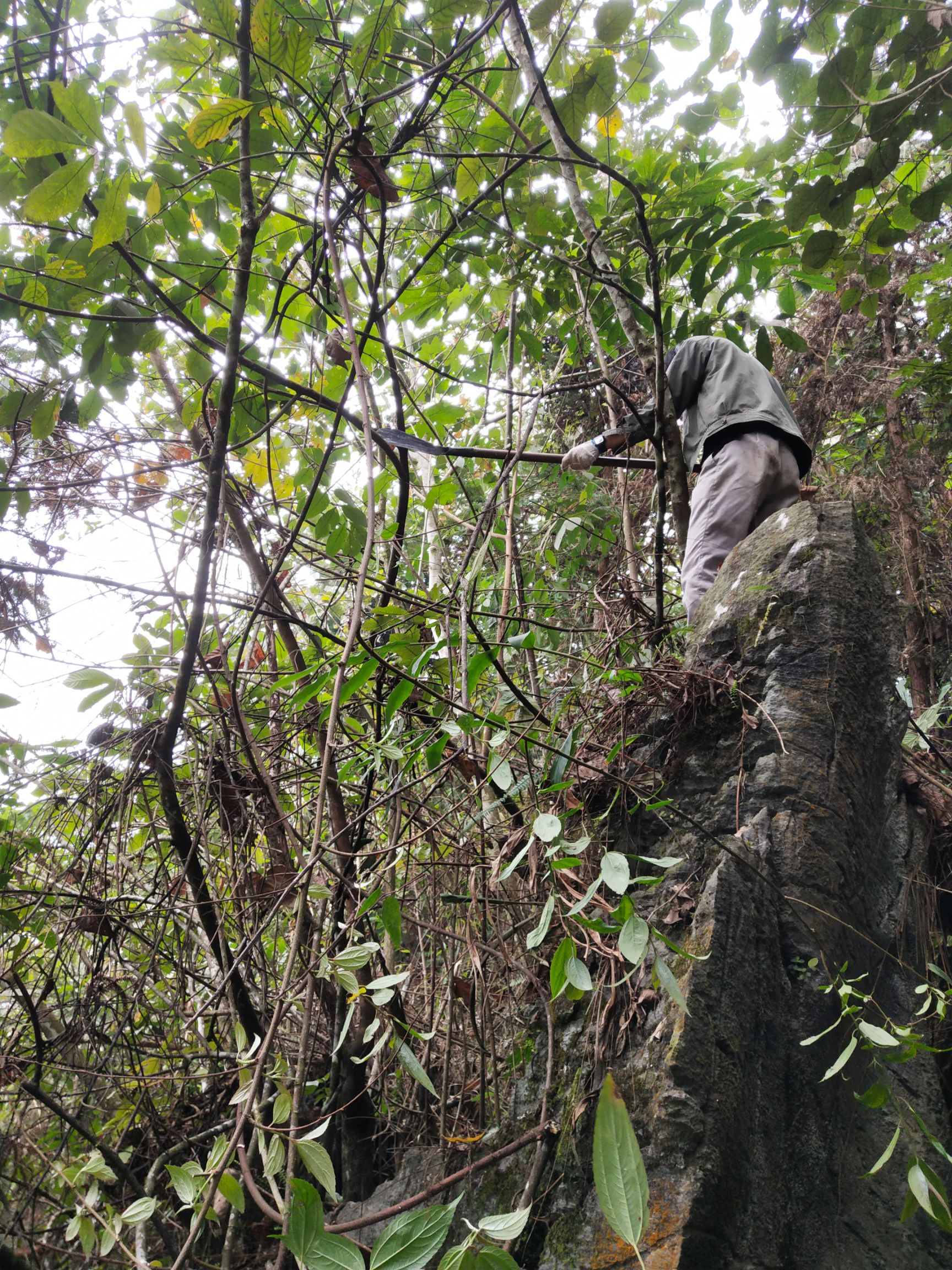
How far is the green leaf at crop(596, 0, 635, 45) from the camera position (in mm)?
1985

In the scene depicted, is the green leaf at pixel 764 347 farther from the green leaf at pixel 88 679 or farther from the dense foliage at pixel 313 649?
the green leaf at pixel 88 679

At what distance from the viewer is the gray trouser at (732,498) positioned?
9.51ft

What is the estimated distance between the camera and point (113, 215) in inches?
54.2

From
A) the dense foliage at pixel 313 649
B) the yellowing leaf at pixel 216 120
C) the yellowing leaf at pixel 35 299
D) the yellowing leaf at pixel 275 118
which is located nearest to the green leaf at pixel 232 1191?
the dense foliage at pixel 313 649

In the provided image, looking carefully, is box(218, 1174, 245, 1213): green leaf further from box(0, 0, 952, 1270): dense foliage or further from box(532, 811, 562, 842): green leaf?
box(532, 811, 562, 842): green leaf

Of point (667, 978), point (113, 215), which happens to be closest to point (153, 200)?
point (113, 215)

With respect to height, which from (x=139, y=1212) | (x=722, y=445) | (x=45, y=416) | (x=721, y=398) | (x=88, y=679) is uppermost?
(x=721, y=398)

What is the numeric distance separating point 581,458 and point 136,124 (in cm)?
201

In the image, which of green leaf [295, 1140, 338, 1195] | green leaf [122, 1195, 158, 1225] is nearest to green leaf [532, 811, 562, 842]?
green leaf [295, 1140, 338, 1195]

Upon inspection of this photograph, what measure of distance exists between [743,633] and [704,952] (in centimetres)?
88

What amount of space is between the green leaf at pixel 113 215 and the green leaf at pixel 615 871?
136 centimetres

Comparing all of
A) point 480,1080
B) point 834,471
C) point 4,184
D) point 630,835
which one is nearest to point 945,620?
point 834,471

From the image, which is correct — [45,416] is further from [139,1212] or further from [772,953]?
[772,953]

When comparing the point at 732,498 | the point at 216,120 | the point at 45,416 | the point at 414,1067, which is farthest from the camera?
the point at 732,498
